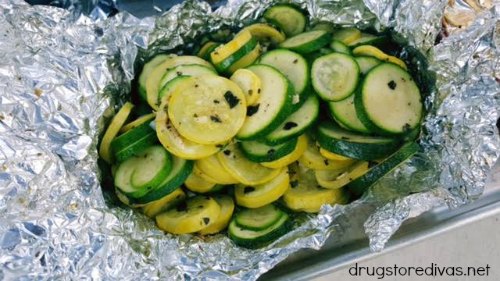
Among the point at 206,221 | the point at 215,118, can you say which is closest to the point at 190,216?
the point at 206,221

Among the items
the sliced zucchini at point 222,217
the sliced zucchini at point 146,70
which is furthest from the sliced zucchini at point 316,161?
the sliced zucchini at point 146,70

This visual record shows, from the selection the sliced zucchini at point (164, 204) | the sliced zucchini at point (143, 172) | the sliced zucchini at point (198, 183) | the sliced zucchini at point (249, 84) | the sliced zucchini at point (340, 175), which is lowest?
the sliced zucchini at point (164, 204)

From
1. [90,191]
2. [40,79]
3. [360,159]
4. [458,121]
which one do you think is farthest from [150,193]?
[458,121]

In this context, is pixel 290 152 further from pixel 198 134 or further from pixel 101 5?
pixel 101 5

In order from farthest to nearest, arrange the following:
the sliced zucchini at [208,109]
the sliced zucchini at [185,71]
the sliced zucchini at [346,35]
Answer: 1. the sliced zucchini at [346,35]
2. the sliced zucchini at [185,71]
3. the sliced zucchini at [208,109]

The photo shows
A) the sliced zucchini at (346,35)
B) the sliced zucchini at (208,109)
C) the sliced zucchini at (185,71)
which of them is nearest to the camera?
the sliced zucchini at (208,109)

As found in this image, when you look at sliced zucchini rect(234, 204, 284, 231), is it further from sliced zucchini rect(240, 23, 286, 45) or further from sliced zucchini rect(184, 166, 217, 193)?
sliced zucchini rect(240, 23, 286, 45)

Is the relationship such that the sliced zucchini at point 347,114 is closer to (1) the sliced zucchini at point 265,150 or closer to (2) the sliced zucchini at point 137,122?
(1) the sliced zucchini at point 265,150
